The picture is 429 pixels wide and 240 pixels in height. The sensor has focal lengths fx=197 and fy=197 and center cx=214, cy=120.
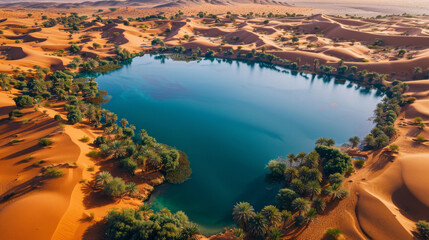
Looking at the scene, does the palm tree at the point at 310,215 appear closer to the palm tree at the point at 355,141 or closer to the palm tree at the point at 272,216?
the palm tree at the point at 272,216

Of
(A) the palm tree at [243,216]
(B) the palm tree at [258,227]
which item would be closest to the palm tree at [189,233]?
(A) the palm tree at [243,216]

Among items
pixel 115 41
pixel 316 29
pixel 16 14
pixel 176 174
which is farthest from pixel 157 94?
pixel 16 14

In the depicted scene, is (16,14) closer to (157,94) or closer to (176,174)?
(157,94)

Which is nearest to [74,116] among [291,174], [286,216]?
[291,174]

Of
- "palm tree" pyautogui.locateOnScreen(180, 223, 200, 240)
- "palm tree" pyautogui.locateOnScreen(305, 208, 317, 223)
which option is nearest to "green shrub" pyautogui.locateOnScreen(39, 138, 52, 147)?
"palm tree" pyautogui.locateOnScreen(180, 223, 200, 240)

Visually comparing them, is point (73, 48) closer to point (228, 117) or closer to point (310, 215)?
point (228, 117)

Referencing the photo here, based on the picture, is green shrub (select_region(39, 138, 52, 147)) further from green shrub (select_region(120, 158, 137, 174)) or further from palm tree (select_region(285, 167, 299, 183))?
palm tree (select_region(285, 167, 299, 183))
